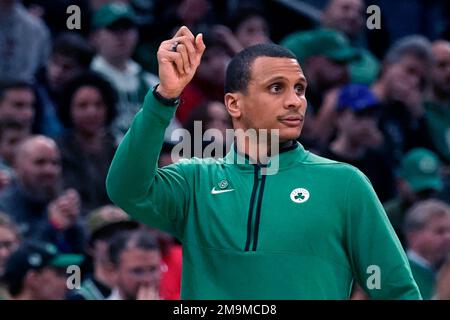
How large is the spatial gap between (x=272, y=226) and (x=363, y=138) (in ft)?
12.3

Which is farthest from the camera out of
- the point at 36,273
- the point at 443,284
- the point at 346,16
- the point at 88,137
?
the point at 346,16

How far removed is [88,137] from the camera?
7.30 m

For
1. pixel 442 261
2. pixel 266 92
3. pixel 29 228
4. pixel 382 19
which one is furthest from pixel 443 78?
pixel 266 92

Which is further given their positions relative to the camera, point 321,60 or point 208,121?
point 321,60

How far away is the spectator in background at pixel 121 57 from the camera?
7781mm

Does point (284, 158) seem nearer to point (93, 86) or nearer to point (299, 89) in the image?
point (299, 89)

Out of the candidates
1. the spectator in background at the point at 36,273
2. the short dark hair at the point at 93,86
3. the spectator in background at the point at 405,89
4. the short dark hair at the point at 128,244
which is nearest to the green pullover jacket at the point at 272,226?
the spectator in background at the point at 36,273

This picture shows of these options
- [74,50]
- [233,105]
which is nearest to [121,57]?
[74,50]

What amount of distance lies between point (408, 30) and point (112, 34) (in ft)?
8.05

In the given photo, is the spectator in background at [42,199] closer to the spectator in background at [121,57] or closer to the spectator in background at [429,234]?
the spectator in background at [121,57]

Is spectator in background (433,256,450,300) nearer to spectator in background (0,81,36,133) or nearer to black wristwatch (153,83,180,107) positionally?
spectator in background (0,81,36,133)
